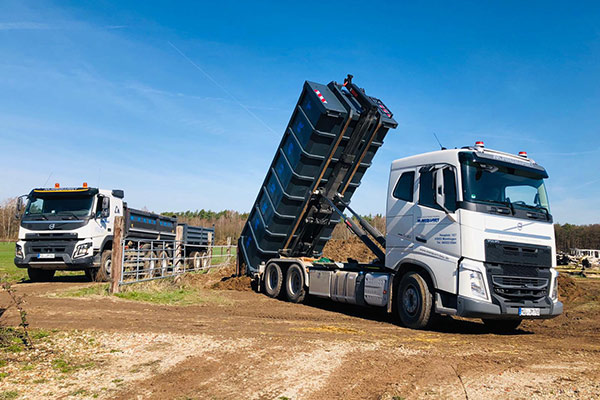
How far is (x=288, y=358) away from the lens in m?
5.63

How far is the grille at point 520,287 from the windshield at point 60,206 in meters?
11.8

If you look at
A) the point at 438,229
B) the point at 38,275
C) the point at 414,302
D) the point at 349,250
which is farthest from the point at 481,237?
the point at 349,250

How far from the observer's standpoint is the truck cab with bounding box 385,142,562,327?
730 cm

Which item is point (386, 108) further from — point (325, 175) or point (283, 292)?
point (283, 292)

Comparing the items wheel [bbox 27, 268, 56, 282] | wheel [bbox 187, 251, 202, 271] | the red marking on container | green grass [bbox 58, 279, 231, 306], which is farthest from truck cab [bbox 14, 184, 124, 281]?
the red marking on container

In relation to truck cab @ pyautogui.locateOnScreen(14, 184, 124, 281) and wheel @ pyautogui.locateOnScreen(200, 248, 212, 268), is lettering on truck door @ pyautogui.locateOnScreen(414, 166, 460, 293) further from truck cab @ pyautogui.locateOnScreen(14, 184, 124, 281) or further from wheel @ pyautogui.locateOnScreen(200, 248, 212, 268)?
wheel @ pyautogui.locateOnScreen(200, 248, 212, 268)

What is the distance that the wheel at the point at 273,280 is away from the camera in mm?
12023

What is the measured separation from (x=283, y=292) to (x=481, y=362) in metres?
6.94

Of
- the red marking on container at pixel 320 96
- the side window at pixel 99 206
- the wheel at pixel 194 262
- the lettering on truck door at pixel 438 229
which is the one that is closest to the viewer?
the lettering on truck door at pixel 438 229

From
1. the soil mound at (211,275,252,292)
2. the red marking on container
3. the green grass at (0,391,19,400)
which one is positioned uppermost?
the red marking on container

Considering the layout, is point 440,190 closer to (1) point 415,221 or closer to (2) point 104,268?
(1) point 415,221

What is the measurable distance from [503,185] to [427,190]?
4.05 feet

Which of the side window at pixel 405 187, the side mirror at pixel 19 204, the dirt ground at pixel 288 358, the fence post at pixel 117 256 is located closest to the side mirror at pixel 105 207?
the side mirror at pixel 19 204

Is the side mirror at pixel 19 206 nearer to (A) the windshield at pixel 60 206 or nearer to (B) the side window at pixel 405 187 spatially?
(A) the windshield at pixel 60 206
